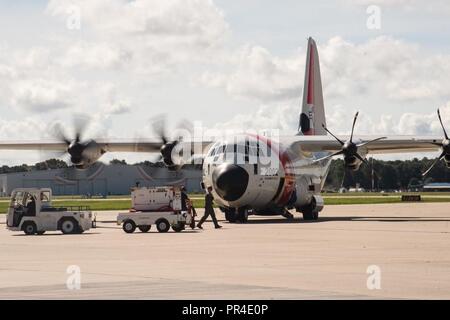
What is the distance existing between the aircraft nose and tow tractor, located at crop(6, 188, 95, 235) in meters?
6.72

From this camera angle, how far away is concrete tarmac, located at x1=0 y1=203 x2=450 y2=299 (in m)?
14.5

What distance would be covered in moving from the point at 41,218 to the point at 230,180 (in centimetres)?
884

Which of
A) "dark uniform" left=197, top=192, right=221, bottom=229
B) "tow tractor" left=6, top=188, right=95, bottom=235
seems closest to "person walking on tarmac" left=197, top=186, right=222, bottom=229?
"dark uniform" left=197, top=192, right=221, bottom=229

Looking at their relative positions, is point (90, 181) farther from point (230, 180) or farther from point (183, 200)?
point (183, 200)

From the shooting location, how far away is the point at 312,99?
51031mm

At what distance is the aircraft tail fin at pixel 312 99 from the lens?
5028 centimetres

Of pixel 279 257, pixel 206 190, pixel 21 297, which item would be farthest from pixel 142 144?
pixel 21 297

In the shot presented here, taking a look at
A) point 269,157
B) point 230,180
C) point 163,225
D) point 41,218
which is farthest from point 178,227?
point 269,157

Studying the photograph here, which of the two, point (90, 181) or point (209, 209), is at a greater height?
point (90, 181)

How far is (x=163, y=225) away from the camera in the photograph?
33.4 meters

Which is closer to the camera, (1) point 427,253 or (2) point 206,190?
(1) point 427,253

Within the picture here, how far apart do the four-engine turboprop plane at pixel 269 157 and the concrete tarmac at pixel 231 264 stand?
24.8 feet

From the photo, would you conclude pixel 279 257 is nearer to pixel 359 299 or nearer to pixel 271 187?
pixel 359 299

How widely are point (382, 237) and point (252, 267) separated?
10625 mm
